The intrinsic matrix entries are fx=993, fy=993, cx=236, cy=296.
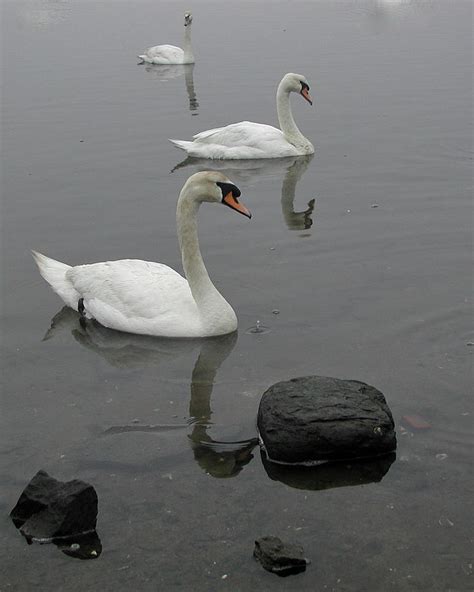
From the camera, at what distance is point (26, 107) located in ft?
60.0

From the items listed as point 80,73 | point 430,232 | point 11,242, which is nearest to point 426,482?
point 430,232

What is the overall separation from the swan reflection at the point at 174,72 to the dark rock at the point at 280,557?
49.9 ft

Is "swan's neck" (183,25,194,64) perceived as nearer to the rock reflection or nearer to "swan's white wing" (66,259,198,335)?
"swan's white wing" (66,259,198,335)

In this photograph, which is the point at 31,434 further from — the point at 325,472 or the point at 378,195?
the point at 378,195

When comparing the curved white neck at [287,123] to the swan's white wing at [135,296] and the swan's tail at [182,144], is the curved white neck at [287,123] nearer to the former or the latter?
the swan's tail at [182,144]

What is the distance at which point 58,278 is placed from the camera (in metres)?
9.13

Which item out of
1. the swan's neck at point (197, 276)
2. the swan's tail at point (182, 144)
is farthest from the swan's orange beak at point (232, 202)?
the swan's tail at point (182, 144)

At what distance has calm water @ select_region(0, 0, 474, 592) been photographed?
18.0 feet

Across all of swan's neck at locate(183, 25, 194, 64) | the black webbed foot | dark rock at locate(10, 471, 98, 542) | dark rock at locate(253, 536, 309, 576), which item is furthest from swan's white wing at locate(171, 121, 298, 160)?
swan's neck at locate(183, 25, 194, 64)

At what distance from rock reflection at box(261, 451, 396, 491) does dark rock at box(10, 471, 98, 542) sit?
3.96 feet

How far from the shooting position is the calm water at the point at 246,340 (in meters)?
5.49

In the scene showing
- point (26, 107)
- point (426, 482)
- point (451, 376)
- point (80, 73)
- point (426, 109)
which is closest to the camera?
point (426, 482)

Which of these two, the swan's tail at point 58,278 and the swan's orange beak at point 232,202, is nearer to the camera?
the swan's orange beak at point 232,202

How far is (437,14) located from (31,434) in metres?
27.8
